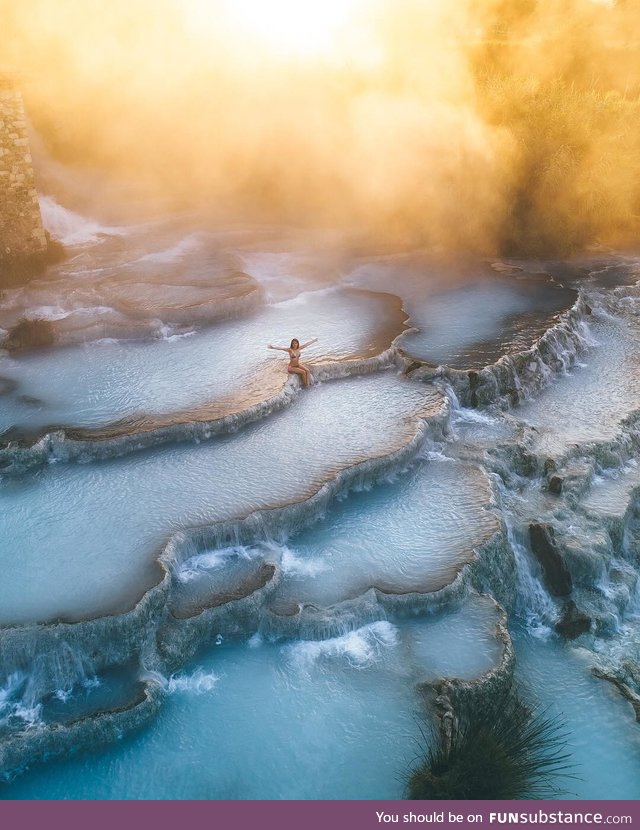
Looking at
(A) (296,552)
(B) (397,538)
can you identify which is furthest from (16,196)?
(B) (397,538)

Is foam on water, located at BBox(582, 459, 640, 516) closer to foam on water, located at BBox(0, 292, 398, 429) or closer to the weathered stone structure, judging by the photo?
foam on water, located at BBox(0, 292, 398, 429)

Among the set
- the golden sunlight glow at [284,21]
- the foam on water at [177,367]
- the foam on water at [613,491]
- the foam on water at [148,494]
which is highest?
the golden sunlight glow at [284,21]

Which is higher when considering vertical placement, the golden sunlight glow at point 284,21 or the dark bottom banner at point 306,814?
the golden sunlight glow at point 284,21

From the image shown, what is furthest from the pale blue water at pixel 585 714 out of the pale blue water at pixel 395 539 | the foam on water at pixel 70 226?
the foam on water at pixel 70 226

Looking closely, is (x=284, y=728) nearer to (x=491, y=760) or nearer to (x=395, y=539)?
(x=491, y=760)

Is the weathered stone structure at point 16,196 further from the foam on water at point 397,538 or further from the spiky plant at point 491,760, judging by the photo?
the spiky plant at point 491,760

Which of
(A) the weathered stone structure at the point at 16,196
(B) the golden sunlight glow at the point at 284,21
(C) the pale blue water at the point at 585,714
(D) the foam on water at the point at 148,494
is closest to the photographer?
(C) the pale blue water at the point at 585,714

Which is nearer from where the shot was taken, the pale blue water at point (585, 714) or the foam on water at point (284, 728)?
the foam on water at point (284, 728)
